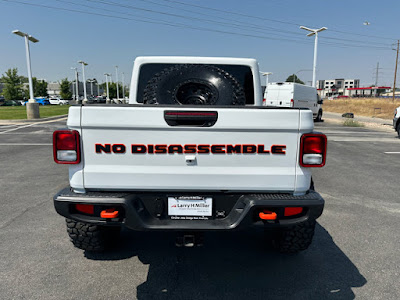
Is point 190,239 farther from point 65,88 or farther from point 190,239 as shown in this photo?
point 65,88

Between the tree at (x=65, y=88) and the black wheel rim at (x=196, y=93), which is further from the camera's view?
the tree at (x=65, y=88)

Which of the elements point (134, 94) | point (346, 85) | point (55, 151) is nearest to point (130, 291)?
point (55, 151)

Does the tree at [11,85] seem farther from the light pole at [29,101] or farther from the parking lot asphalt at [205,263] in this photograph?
the parking lot asphalt at [205,263]

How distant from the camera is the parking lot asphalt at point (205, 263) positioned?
8.73 ft

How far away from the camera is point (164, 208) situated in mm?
2537

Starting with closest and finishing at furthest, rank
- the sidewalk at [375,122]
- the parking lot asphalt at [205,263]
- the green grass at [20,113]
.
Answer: the parking lot asphalt at [205,263] → the sidewalk at [375,122] → the green grass at [20,113]

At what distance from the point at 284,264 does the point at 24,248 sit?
269 centimetres

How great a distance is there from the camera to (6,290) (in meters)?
2.63

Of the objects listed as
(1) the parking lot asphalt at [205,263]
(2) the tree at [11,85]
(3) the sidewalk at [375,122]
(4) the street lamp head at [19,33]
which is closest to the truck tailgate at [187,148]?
(1) the parking lot asphalt at [205,263]

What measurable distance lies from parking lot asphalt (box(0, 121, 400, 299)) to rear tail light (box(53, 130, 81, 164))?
1109mm

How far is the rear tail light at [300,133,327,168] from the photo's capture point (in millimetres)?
2480

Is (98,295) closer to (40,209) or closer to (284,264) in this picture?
(284,264)

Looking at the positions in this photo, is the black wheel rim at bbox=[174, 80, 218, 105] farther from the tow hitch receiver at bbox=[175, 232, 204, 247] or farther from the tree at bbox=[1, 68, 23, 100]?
the tree at bbox=[1, 68, 23, 100]

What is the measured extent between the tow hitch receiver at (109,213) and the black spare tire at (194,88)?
1359 mm
